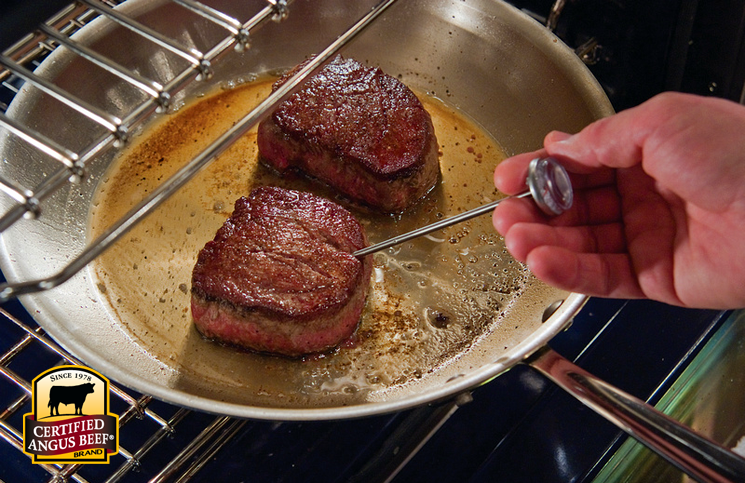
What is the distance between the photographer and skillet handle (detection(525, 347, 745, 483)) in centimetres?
115

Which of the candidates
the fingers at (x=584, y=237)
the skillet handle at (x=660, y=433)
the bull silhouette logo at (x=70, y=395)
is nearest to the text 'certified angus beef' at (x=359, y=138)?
the fingers at (x=584, y=237)

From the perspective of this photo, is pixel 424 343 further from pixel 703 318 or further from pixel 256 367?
pixel 703 318

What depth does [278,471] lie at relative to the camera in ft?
5.31

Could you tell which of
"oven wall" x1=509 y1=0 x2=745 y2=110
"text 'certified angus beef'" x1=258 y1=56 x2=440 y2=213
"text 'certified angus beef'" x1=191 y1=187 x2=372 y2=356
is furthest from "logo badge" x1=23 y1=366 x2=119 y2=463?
"oven wall" x1=509 y1=0 x2=745 y2=110

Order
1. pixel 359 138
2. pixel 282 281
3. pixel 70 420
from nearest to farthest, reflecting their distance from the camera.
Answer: pixel 70 420 < pixel 282 281 < pixel 359 138

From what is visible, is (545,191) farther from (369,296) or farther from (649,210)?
(369,296)

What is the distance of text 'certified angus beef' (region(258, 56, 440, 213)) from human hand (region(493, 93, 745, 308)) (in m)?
0.46

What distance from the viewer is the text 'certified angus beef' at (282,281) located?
163cm

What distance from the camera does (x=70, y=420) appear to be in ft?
5.07

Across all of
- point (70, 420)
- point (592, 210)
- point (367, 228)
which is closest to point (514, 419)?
point (592, 210)

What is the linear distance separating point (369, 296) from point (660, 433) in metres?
0.90

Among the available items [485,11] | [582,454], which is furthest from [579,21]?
[582,454]

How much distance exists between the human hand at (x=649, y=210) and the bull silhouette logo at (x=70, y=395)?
1.14 meters

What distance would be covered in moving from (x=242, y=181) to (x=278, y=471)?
0.98 metres
